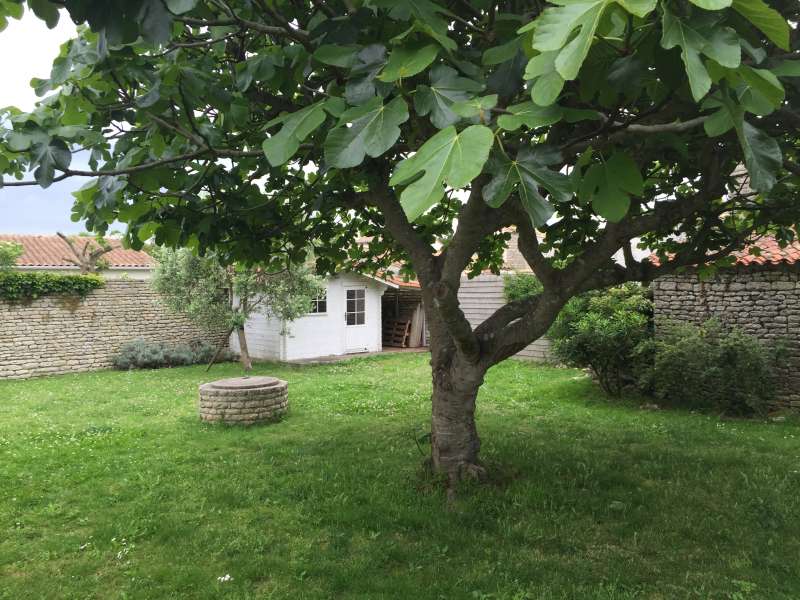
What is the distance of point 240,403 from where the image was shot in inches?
355

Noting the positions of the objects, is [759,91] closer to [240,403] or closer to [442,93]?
[442,93]

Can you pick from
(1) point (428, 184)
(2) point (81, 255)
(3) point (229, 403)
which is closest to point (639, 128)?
(1) point (428, 184)

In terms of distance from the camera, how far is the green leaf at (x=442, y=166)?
1.41 m

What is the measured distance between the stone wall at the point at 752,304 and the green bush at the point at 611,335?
1.55ft

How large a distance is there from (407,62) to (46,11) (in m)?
1.44

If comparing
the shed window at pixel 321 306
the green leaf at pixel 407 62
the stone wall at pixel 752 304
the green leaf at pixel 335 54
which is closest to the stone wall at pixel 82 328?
the shed window at pixel 321 306

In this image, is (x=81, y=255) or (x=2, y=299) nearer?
(x=2, y=299)

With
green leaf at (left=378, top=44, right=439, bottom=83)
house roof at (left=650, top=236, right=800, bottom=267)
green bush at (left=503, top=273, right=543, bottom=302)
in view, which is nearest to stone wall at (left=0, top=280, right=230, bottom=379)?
green bush at (left=503, top=273, right=543, bottom=302)

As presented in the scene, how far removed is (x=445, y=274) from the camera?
4.98m

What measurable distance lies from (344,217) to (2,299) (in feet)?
39.8

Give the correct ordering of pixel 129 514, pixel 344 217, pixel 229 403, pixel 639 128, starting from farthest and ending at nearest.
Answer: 1. pixel 229 403
2. pixel 344 217
3. pixel 129 514
4. pixel 639 128

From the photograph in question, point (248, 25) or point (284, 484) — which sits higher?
point (248, 25)

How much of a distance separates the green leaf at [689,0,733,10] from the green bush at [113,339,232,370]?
57.4 ft

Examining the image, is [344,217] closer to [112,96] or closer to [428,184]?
[112,96]
